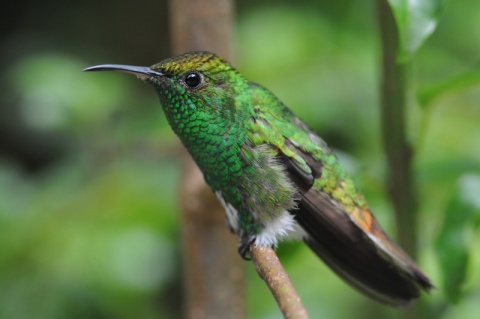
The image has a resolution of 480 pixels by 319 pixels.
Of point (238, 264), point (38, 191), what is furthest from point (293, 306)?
point (38, 191)

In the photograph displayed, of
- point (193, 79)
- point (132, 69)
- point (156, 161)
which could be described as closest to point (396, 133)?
point (193, 79)

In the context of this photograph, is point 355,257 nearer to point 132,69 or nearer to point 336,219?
point 336,219

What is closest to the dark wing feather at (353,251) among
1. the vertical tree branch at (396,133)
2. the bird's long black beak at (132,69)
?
the vertical tree branch at (396,133)

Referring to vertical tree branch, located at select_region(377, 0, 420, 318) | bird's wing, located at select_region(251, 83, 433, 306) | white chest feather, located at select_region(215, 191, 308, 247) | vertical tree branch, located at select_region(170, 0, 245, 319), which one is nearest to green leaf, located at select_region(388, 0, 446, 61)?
vertical tree branch, located at select_region(377, 0, 420, 318)

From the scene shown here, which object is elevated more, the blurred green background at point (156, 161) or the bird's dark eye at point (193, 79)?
the bird's dark eye at point (193, 79)

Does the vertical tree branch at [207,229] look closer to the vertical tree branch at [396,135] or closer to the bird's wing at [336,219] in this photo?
the bird's wing at [336,219]

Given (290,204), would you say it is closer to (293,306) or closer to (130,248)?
(293,306)
